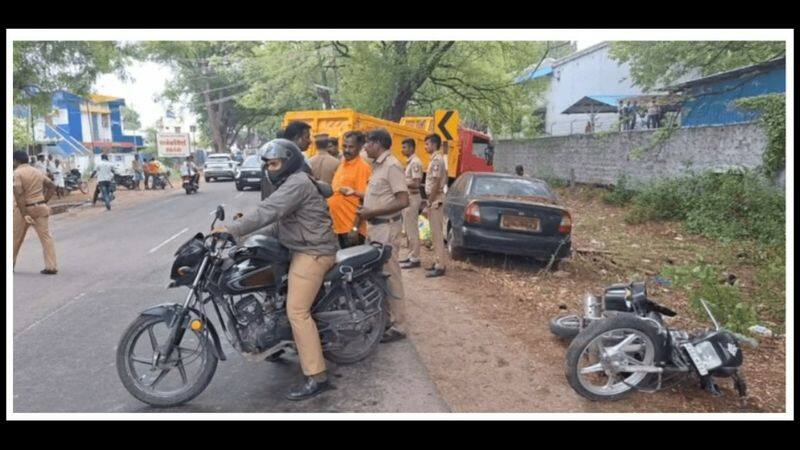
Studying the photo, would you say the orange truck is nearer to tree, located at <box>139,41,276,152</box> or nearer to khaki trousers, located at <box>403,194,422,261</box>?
khaki trousers, located at <box>403,194,422,261</box>

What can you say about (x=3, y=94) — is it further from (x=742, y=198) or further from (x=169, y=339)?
(x=742, y=198)

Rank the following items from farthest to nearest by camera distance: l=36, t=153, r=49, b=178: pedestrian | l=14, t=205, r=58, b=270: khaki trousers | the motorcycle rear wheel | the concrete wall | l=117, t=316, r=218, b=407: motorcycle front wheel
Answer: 1. l=36, t=153, r=49, b=178: pedestrian
2. the concrete wall
3. l=14, t=205, r=58, b=270: khaki trousers
4. the motorcycle rear wheel
5. l=117, t=316, r=218, b=407: motorcycle front wheel

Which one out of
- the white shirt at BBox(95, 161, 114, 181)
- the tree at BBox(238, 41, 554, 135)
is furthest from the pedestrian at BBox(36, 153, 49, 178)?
the tree at BBox(238, 41, 554, 135)

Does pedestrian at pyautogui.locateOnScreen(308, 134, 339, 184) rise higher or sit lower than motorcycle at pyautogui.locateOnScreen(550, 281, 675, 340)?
higher

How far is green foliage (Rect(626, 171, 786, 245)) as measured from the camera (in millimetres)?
9312

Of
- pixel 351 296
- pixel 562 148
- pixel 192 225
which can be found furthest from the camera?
pixel 562 148

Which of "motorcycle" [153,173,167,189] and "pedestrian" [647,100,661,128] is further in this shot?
"motorcycle" [153,173,167,189]

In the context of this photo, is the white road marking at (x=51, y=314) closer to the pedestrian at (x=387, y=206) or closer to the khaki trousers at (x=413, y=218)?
the pedestrian at (x=387, y=206)

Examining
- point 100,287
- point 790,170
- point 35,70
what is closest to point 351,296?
point 790,170

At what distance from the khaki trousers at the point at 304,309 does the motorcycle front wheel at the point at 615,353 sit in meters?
1.63

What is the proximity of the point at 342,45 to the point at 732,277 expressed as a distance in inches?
646

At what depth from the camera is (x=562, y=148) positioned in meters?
19.0

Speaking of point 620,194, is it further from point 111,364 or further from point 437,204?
point 111,364

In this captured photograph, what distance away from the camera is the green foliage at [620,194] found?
13875 mm
